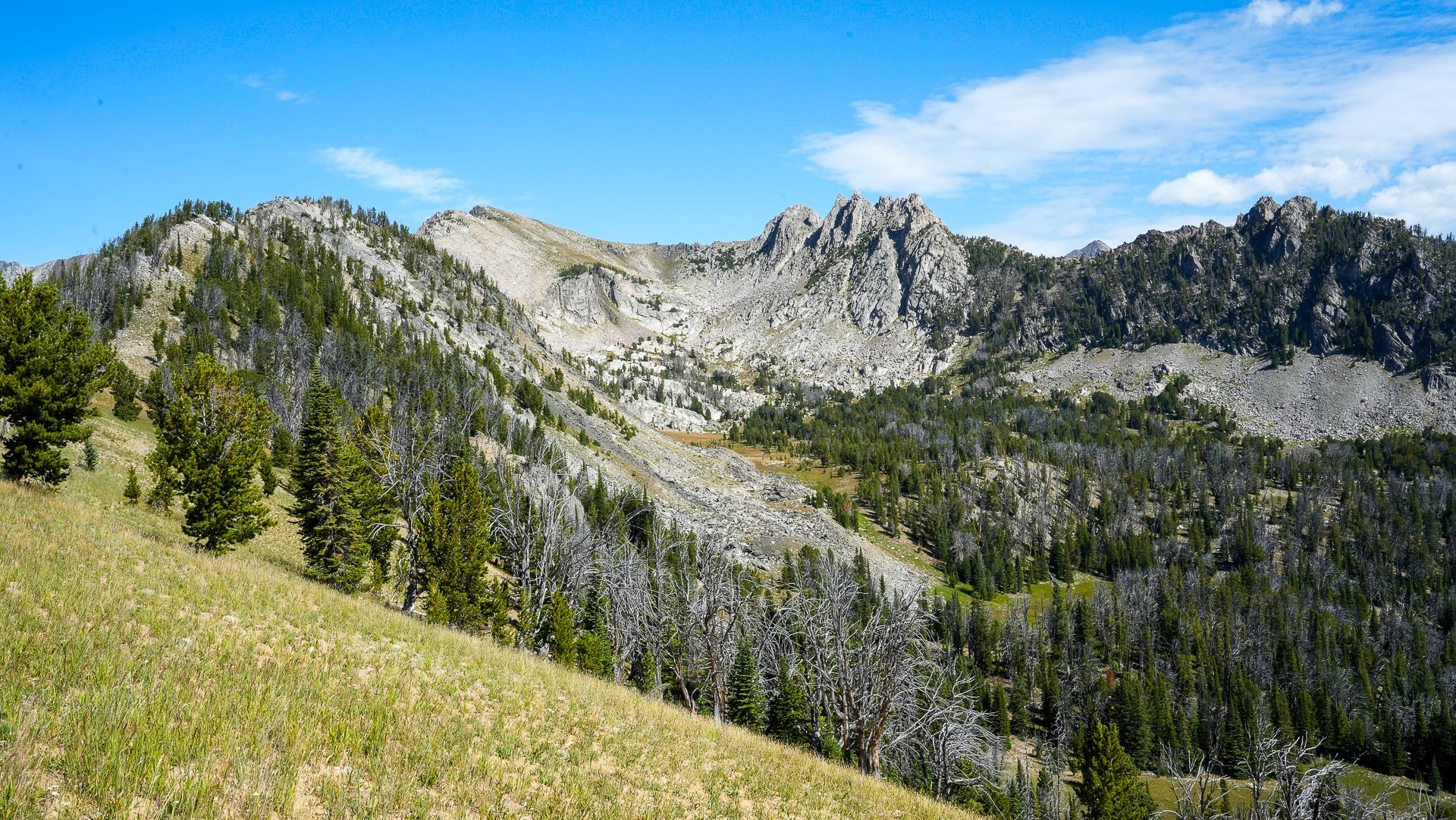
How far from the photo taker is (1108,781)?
39.4 meters

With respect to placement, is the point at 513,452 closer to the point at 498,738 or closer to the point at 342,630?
the point at 342,630

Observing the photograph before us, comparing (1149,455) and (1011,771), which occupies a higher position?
(1149,455)

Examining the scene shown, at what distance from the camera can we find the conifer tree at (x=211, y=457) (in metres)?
26.9

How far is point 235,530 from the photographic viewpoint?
27.8m

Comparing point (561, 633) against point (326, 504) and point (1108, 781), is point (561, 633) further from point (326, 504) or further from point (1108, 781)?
point (1108, 781)

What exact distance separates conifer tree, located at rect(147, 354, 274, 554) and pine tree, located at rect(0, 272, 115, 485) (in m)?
2.73

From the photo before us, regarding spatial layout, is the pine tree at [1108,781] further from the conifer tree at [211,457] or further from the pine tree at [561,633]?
the conifer tree at [211,457]

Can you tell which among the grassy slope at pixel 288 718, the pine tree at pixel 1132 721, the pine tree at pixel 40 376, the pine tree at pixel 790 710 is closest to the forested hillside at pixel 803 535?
the pine tree at pixel 40 376

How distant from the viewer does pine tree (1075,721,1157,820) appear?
3878 centimetres

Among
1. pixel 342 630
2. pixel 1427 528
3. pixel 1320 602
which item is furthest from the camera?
pixel 1427 528

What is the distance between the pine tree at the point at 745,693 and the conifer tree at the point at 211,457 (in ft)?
97.9

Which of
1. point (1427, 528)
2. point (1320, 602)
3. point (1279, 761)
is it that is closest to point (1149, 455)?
point (1427, 528)

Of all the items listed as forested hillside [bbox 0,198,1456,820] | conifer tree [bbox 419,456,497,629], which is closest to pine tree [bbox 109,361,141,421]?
forested hillside [bbox 0,198,1456,820]

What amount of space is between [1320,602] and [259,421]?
6125 inches
